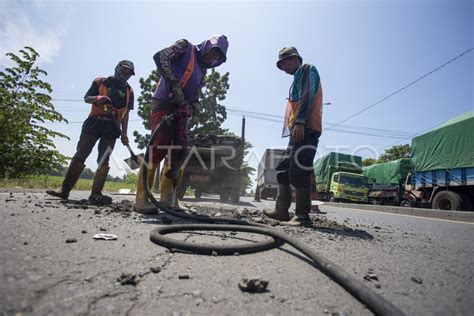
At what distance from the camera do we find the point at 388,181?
1781 cm

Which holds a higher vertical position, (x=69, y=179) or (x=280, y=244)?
(x=69, y=179)

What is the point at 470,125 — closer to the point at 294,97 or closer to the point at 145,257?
the point at 294,97

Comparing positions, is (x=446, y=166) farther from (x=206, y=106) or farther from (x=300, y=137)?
(x=206, y=106)

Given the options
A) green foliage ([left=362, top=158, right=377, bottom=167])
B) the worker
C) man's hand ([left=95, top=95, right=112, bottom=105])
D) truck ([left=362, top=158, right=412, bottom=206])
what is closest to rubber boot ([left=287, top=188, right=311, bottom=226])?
the worker

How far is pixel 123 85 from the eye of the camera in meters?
4.53

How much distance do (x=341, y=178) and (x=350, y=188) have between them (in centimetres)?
85

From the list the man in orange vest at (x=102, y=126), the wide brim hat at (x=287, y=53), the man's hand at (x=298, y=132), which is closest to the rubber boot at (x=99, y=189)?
the man in orange vest at (x=102, y=126)

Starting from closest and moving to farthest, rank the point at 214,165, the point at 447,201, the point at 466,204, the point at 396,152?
the point at 214,165
the point at 466,204
the point at 447,201
the point at 396,152


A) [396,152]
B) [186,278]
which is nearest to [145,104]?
[186,278]

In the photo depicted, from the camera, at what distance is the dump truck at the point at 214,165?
781cm

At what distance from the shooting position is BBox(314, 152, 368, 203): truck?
18.1m

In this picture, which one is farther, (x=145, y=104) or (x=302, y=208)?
(x=145, y=104)

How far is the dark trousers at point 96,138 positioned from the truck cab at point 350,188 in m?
16.3

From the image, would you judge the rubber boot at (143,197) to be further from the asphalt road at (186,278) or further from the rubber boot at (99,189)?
the asphalt road at (186,278)
